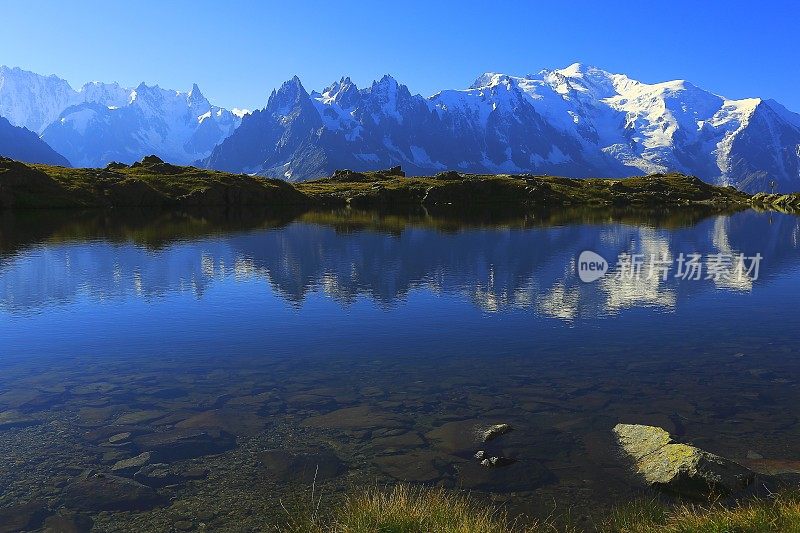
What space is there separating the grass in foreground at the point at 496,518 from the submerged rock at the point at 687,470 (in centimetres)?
73

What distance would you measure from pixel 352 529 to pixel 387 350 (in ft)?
63.5

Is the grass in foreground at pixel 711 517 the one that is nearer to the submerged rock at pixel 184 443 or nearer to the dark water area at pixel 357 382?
the dark water area at pixel 357 382

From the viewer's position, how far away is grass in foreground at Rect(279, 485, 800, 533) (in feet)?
44.9

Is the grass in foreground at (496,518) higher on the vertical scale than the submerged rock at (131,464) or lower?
higher

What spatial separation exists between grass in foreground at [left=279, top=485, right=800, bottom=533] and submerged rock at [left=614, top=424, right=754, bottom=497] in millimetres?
725

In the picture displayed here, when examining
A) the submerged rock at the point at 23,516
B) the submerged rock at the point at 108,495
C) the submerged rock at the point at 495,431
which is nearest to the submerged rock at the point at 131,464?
the submerged rock at the point at 108,495

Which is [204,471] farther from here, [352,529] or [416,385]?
[416,385]

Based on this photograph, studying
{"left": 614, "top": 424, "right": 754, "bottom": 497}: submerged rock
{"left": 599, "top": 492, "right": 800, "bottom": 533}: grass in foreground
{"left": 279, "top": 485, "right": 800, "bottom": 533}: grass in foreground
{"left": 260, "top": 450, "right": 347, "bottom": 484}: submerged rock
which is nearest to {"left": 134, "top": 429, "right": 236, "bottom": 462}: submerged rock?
{"left": 260, "top": 450, "right": 347, "bottom": 484}: submerged rock

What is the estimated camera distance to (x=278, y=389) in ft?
87.2

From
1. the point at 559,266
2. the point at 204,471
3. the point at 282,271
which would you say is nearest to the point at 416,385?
the point at 204,471

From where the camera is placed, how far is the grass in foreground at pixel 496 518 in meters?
13.7

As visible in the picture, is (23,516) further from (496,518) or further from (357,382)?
(357,382)

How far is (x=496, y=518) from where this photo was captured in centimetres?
1608

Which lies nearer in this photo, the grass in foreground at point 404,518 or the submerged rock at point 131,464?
the grass in foreground at point 404,518
